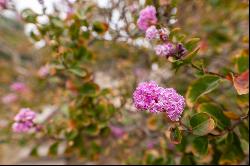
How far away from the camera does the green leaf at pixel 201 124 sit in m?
1.49

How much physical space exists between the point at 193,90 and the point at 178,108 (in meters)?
0.83

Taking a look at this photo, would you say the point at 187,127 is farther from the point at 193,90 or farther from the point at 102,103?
the point at 102,103

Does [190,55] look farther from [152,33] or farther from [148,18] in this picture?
[148,18]

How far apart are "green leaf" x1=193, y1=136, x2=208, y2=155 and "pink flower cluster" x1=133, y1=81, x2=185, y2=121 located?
28.4 inches

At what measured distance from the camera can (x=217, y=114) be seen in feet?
6.61

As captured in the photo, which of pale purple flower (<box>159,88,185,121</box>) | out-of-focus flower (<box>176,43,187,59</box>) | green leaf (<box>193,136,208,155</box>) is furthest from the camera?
green leaf (<box>193,136,208,155</box>)

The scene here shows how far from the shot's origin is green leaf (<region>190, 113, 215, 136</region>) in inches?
58.6

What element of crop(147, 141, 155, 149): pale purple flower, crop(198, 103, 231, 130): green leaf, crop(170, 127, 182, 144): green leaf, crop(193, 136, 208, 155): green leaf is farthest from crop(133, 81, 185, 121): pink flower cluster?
crop(147, 141, 155, 149): pale purple flower

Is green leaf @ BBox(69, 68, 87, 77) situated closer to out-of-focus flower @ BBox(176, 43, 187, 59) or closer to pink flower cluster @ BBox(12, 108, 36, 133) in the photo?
pink flower cluster @ BBox(12, 108, 36, 133)

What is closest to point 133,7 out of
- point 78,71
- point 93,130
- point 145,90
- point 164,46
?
point 78,71

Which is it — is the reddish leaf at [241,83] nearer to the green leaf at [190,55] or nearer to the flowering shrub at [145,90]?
the flowering shrub at [145,90]

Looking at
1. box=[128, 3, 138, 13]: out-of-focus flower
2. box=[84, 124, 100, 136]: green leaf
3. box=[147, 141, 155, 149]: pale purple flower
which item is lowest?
box=[147, 141, 155, 149]: pale purple flower

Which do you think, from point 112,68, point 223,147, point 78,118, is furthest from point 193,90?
point 112,68

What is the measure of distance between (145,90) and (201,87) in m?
0.84
